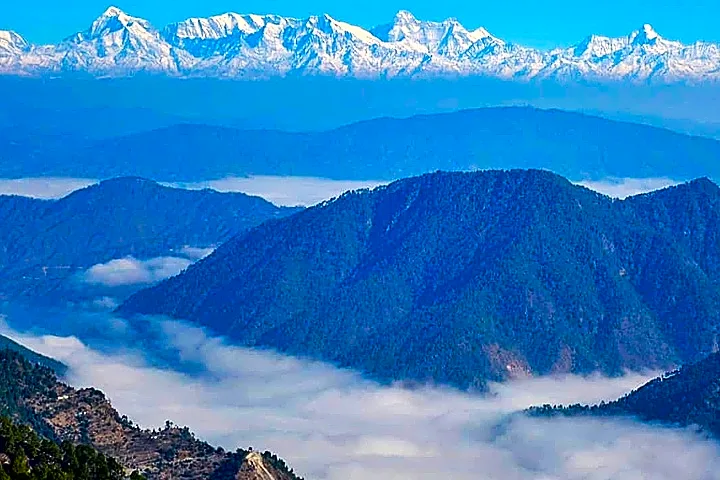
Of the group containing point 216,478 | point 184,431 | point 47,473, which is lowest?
point 47,473

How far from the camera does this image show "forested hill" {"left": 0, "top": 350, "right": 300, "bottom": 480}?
147m

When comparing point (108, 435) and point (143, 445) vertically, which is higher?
point (108, 435)

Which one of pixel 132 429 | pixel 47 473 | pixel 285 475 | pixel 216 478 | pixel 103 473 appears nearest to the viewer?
pixel 47 473

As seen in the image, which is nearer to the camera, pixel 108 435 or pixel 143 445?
pixel 143 445

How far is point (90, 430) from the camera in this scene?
163m

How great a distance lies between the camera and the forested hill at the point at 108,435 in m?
147

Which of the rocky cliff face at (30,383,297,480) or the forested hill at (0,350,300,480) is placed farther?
the forested hill at (0,350,300,480)

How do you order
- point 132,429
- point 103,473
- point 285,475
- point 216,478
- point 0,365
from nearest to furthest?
1. point 103,473
2. point 216,478
3. point 285,475
4. point 132,429
5. point 0,365

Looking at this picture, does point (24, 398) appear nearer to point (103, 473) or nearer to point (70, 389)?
point (70, 389)

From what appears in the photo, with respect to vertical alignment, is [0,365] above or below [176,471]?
above

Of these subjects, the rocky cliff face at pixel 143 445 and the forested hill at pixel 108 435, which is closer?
the rocky cliff face at pixel 143 445

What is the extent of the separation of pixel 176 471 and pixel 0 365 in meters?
40.1

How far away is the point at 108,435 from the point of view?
162m

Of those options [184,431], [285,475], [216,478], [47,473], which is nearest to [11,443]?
Answer: [47,473]
